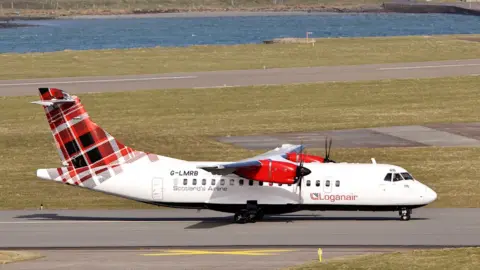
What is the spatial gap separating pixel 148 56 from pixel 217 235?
62.5 meters

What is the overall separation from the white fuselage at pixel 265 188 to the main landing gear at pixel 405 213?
48 cm

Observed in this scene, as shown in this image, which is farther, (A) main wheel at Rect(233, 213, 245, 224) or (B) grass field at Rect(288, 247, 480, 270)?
(A) main wheel at Rect(233, 213, 245, 224)

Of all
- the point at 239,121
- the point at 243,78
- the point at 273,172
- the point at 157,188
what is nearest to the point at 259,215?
the point at 273,172

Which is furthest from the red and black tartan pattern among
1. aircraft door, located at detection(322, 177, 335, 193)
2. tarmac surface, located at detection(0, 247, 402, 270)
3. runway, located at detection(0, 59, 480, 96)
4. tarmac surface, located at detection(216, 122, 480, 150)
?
runway, located at detection(0, 59, 480, 96)

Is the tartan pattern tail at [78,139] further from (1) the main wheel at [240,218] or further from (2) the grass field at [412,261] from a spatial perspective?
(2) the grass field at [412,261]

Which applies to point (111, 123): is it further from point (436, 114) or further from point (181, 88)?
point (436, 114)

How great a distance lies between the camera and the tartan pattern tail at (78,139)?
45344mm

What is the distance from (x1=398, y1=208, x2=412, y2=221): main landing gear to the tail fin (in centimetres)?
1224

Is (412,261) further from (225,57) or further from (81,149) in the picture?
(225,57)

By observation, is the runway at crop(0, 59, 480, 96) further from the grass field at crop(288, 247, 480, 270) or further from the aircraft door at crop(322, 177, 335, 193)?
the grass field at crop(288, 247, 480, 270)

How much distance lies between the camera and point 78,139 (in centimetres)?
4562

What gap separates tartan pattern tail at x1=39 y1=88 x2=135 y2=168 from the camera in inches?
1785

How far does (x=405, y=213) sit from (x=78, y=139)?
14833 mm

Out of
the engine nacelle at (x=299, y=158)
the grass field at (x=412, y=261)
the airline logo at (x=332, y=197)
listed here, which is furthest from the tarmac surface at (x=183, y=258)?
the engine nacelle at (x=299, y=158)
